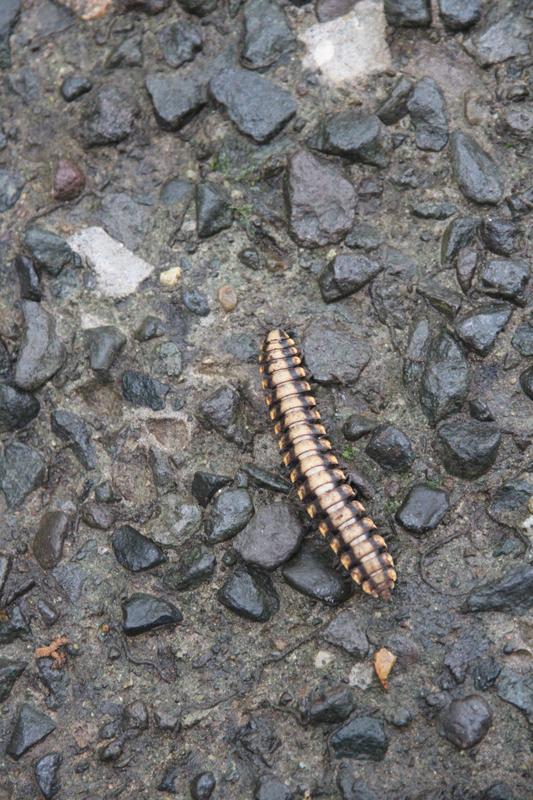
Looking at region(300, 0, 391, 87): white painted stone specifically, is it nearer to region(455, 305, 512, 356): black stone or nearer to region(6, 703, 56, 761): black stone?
region(455, 305, 512, 356): black stone

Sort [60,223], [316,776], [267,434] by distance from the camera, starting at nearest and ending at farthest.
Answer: [316,776]
[267,434]
[60,223]

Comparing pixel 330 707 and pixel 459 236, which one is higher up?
pixel 459 236

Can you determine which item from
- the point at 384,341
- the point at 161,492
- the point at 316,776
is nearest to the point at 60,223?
the point at 161,492

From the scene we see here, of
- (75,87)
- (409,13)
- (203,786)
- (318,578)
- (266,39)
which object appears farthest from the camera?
(75,87)

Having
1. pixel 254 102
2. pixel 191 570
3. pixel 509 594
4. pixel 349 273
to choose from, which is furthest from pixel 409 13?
pixel 191 570

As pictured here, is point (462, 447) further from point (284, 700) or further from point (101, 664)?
point (101, 664)

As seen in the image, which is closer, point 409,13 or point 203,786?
point 203,786

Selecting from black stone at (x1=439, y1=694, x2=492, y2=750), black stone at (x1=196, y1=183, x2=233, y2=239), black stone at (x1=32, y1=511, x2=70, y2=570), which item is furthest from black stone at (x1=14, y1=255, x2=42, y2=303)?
black stone at (x1=439, y1=694, x2=492, y2=750)

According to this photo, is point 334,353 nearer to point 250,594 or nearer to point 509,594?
point 250,594
